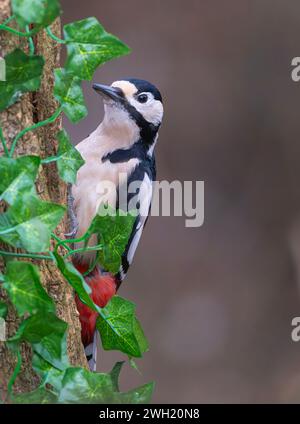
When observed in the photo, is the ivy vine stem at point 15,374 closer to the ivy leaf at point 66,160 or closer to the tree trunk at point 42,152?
the tree trunk at point 42,152

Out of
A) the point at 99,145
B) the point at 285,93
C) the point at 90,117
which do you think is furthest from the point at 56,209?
the point at 285,93

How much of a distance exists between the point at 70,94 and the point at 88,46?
0.14 metres

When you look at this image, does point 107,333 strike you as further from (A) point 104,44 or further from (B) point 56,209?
(A) point 104,44

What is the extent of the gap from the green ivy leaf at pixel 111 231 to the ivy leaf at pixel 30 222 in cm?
17

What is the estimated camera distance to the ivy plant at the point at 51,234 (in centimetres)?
153

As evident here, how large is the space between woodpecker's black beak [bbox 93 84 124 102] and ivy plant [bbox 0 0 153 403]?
1.03 m

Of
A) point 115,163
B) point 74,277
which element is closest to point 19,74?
point 74,277

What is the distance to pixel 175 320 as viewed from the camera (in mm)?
5191

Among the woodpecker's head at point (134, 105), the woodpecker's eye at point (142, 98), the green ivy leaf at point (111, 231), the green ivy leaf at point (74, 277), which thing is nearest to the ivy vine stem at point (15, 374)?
the green ivy leaf at point (74, 277)

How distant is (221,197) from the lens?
516cm

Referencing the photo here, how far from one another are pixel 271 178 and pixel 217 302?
890mm

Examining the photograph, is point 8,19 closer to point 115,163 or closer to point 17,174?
point 17,174

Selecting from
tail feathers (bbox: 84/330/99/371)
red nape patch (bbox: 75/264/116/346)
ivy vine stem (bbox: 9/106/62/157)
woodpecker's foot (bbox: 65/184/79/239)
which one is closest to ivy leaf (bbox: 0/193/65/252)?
ivy vine stem (bbox: 9/106/62/157)

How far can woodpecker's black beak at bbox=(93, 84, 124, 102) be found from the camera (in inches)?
113
